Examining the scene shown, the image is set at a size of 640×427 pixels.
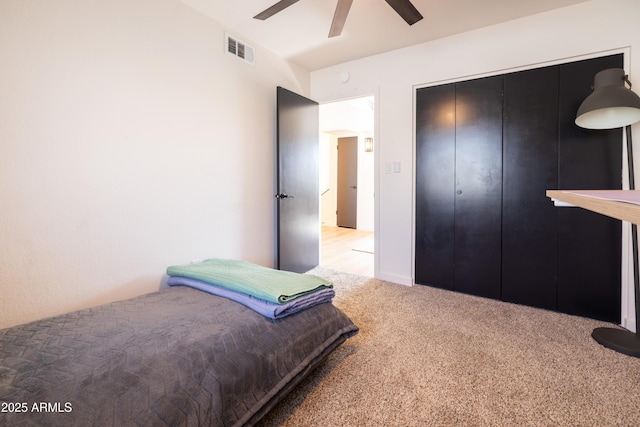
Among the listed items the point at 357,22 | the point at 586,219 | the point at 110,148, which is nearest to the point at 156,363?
the point at 110,148

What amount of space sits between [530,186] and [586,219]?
1.46ft

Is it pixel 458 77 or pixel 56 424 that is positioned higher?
pixel 458 77

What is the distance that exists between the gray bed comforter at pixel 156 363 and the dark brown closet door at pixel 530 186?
1.95 meters

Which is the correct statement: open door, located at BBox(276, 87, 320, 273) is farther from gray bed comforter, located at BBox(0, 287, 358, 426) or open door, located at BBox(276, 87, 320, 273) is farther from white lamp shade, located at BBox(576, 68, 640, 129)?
white lamp shade, located at BBox(576, 68, 640, 129)

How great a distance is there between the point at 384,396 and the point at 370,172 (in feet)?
18.5

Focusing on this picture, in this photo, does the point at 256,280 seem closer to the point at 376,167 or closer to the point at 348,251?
the point at 376,167

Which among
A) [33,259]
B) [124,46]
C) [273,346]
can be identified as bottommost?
[273,346]

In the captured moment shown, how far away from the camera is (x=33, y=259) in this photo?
5.13 feet

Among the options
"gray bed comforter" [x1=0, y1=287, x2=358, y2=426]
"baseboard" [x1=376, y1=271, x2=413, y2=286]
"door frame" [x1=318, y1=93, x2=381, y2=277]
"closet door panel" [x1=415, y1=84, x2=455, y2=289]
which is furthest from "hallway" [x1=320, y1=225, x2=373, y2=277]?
"gray bed comforter" [x1=0, y1=287, x2=358, y2=426]

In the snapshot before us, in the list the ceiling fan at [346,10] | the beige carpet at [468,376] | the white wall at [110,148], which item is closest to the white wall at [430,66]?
the beige carpet at [468,376]

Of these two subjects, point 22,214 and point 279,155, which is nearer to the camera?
point 22,214

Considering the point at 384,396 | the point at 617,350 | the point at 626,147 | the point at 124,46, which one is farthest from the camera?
the point at 626,147

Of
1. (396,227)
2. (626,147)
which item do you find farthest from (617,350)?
(396,227)

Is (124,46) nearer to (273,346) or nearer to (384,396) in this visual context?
(273,346)
